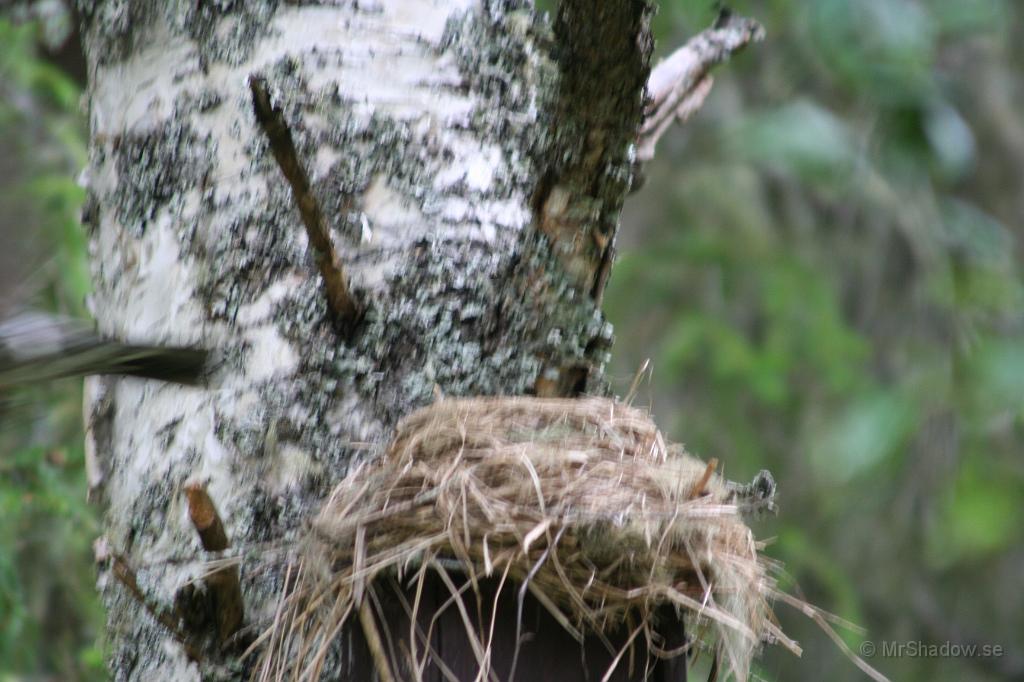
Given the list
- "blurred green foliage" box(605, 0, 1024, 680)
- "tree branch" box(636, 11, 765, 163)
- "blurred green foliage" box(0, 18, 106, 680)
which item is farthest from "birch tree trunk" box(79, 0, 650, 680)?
"blurred green foliage" box(605, 0, 1024, 680)

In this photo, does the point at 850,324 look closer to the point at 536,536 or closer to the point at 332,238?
the point at 332,238

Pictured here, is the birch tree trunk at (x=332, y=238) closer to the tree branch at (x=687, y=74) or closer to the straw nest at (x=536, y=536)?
the straw nest at (x=536, y=536)

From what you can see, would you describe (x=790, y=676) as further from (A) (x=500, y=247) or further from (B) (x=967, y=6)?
(A) (x=500, y=247)

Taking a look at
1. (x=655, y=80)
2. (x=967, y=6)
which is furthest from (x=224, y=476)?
(x=967, y=6)

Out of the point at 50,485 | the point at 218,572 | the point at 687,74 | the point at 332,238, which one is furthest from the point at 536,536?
the point at 50,485

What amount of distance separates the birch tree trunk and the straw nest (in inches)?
4.9

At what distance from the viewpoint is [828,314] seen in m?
3.85

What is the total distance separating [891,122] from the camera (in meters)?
2.67

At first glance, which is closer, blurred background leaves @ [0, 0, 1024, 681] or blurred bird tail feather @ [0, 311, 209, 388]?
blurred bird tail feather @ [0, 311, 209, 388]

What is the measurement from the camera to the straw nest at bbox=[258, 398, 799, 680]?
42.9 inches

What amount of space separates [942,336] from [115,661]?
414cm

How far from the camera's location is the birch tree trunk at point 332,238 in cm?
133

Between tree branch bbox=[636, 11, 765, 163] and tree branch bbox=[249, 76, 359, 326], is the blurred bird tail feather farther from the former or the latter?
tree branch bbox=[636, 11, 765, 163]

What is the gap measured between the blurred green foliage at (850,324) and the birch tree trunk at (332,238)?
4.48 ft
